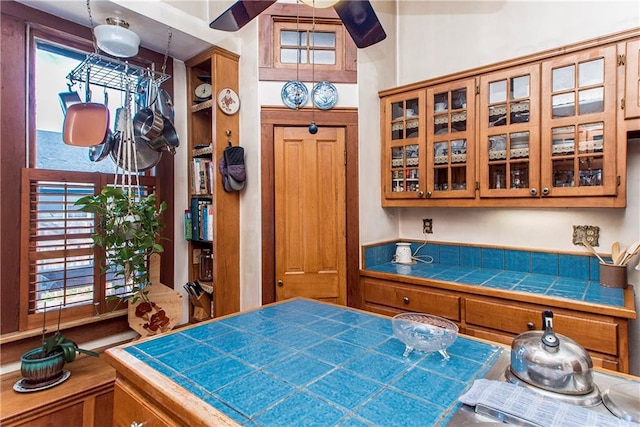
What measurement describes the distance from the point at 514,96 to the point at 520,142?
0.97 ft

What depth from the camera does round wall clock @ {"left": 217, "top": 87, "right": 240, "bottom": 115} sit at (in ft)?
7.70

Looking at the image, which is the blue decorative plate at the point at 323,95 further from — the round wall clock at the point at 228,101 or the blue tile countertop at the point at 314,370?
the blue tile countertop at the point at 314,370

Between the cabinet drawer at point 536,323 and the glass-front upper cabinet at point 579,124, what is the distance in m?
0.71

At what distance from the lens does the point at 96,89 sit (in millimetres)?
2119

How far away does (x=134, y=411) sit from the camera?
3.28 ft

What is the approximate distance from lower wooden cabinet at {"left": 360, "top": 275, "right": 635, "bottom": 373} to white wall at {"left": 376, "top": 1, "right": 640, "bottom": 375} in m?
0.48

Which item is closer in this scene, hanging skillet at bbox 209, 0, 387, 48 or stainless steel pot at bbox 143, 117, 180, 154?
hanging skillet at bbox 209, 0, 387, 48

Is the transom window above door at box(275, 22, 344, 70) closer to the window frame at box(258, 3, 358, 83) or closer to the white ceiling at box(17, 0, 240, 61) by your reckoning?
the window frame at box(258, 3, 358, 83)

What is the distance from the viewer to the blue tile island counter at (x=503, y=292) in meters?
1.60

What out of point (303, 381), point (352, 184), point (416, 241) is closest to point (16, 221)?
point (303, 381)

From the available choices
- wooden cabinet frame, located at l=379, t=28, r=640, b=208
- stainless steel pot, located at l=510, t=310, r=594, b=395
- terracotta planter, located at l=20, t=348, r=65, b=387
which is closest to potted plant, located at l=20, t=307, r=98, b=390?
terracotta planter, located at l=20, t=348, r=65, b=387

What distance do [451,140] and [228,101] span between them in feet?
5.27

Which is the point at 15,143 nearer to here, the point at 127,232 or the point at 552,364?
the point at 127,232

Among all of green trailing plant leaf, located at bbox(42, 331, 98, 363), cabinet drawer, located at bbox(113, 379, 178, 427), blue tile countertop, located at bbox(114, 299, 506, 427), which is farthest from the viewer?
green trailing plant leaf, located at bbox(42, 331, 98, 363)
